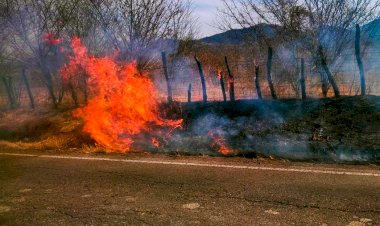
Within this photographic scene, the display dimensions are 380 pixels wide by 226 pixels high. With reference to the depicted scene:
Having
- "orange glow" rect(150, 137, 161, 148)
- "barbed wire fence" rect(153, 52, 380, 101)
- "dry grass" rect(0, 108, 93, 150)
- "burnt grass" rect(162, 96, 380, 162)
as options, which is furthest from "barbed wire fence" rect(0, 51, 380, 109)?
"orange glow" rect(150, 137, 161, 148)

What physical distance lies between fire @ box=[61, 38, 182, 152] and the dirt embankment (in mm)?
463

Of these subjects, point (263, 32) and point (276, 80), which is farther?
point (263, 32)

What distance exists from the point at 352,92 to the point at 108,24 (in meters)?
10.1

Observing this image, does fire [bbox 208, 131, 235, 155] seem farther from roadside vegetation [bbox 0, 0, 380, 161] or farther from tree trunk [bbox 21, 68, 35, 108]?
tree trunk [bbox 21, 68, 35, 108]

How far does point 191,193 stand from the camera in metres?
5.73

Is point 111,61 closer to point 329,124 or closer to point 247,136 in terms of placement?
point 247,136

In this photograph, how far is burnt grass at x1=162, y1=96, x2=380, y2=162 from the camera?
26.8 feet

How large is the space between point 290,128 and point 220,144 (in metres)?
1.94

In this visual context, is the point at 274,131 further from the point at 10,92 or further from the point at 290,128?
the point at 10,92

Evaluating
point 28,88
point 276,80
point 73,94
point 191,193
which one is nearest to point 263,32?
point 276,80

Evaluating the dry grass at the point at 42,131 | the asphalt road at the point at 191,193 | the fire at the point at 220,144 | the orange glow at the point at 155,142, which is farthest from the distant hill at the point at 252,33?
the asphalt road at the point at 191,193

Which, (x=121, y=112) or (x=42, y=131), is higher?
(x=121, y=112)

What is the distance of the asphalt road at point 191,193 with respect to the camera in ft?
15.6

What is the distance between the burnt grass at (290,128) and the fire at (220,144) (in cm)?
9
